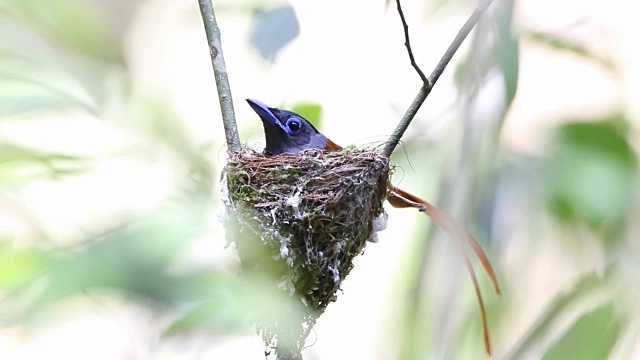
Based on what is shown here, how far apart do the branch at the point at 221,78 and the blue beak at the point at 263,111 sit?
0.43 m

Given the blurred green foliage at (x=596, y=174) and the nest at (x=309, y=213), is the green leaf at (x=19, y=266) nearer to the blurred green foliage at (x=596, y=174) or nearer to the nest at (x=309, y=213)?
the nest at (x=309, y=213)

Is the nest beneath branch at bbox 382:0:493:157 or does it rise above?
beneath

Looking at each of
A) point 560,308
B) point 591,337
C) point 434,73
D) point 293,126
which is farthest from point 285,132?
point 591,337

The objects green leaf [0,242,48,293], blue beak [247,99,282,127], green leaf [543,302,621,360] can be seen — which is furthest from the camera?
blue beak [247,99,282,127]

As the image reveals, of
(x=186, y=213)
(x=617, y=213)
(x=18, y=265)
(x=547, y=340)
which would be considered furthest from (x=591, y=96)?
(x=18, y=265)

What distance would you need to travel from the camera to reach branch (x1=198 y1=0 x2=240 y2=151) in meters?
1.51

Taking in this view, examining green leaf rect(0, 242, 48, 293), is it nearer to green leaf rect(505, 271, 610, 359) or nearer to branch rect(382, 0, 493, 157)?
branch rect(382, 0, 493, 157)

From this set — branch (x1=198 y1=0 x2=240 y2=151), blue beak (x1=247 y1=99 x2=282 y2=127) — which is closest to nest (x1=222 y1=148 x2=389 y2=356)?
branch (x1=198 y1=0 x2=240 y2=151)

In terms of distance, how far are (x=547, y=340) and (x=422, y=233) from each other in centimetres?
63

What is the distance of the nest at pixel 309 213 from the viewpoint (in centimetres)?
148

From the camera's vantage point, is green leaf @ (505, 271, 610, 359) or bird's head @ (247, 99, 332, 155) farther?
Answer: bird's head @ (247, 99, 332, 155)

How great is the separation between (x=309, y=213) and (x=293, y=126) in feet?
1.96

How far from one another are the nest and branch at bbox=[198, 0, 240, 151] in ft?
0.30

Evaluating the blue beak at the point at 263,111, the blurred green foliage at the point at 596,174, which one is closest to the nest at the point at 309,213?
the blue beak at the point at 263,111
